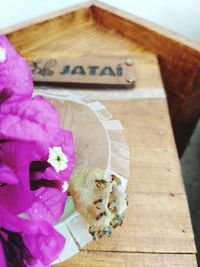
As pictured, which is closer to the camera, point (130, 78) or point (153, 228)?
point (153, 228)

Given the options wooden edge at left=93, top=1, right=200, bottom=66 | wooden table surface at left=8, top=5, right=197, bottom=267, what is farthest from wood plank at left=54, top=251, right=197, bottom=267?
wooden edge at left=93, top=1, right=200, bottom=66

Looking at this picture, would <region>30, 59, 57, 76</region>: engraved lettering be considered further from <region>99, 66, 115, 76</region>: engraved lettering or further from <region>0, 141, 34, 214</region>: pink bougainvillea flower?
<region>0, 141, 34, 214</region>: pink bougainvillea flower

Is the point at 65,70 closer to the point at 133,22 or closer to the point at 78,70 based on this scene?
the point at 78,70

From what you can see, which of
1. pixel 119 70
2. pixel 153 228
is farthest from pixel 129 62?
pixel 153 228

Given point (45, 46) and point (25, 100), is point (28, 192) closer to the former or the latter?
point (25, 100)

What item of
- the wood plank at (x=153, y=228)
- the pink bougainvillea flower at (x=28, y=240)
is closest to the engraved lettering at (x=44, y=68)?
the wood plank at (x=153, y=228)

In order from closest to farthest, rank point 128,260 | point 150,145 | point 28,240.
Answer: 1. point 28,240
2. point 128,260
3. point 150,145
